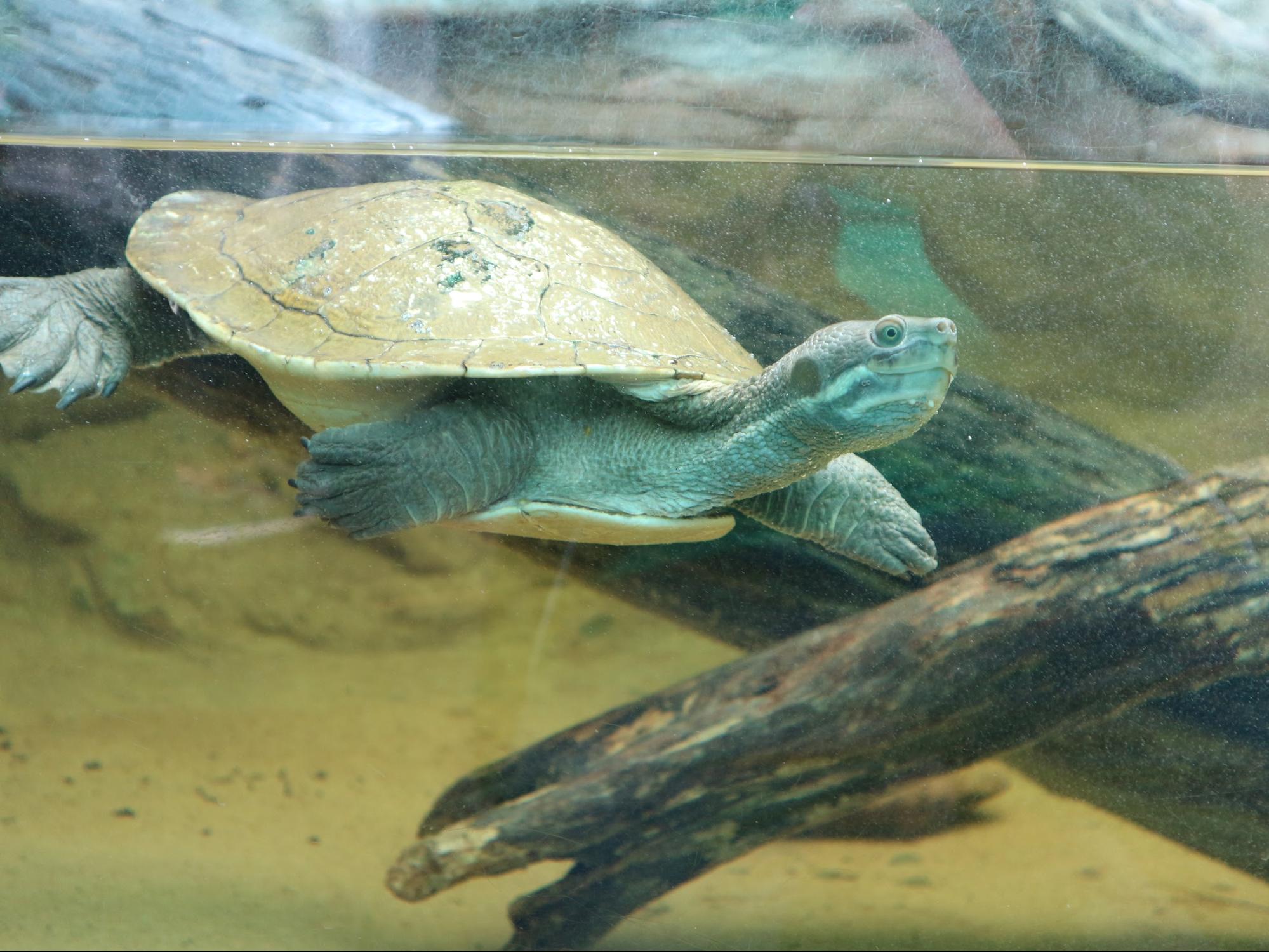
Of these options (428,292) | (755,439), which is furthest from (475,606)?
(755,439)

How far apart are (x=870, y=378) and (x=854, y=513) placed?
3.00 ft

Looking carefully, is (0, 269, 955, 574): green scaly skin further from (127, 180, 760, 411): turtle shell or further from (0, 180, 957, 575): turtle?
(127, 180, 760, 411): turtle shell

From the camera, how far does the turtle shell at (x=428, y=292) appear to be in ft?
7.57

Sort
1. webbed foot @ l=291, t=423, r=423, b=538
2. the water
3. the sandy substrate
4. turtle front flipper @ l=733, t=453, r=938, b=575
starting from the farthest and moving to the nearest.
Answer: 1. the sandy substrate
2. the water
3. turtle front flipper @ l=733, t=453, r=938, b=575
4. webbed foot @ l=291, t=423, r=423, b=538

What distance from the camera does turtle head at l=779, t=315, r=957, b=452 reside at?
198 centimetres

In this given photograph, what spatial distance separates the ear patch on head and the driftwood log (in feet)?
3.94

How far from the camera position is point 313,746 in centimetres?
436

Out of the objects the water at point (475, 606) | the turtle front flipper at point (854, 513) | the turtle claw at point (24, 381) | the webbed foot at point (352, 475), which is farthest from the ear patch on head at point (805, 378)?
the turtle claw at point (24, 381)

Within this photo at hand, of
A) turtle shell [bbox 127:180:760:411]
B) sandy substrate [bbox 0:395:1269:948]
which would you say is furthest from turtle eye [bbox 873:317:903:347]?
sandy substrate [bbox 0:395:1269:948]

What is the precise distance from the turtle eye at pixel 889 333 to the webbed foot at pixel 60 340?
2.57 meters

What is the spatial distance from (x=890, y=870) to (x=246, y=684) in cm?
346

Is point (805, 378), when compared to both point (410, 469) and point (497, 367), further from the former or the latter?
point (410, 469)

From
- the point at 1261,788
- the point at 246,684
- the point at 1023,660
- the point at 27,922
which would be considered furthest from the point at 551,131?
the point at 27,922

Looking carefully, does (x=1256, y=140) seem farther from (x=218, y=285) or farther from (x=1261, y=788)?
(x=218, y=285)
